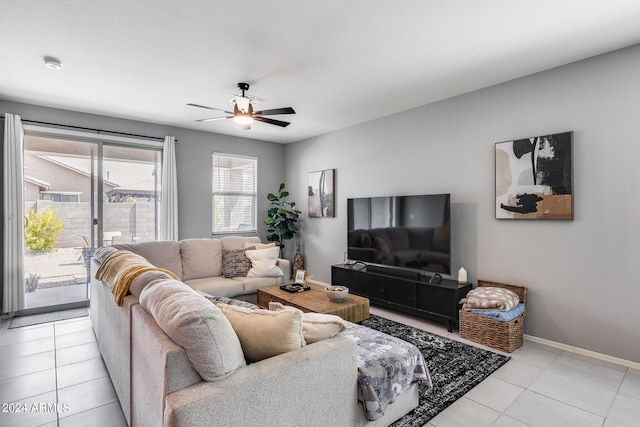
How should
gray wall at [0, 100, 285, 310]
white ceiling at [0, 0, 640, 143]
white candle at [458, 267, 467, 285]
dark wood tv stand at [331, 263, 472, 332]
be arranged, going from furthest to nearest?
gray wall at [0, 100, 285, 310], white candle at [458, 267, 467, 285], dark wood tv stand at [331, 263, 472, 332], white ceiling at [0, 0, 640, 143]

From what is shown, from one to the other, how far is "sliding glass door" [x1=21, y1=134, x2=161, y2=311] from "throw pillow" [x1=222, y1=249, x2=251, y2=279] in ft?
4.97

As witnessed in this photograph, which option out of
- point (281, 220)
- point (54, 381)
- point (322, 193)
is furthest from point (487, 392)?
point (281, 220)

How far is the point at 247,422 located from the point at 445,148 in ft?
11.8

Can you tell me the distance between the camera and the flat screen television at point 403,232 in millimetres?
3678

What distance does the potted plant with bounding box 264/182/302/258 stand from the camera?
589 cm

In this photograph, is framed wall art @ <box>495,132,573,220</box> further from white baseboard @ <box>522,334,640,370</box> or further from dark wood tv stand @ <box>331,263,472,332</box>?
white baseboard @ <box>522,334,640,370</box>

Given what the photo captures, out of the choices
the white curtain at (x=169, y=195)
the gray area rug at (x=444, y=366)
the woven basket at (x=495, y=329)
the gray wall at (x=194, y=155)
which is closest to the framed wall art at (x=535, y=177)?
the woven basket at (x=495, y=329)

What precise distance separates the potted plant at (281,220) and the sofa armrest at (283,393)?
4.31m

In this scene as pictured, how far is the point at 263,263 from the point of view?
14.1 ft

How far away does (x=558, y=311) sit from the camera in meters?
3.05

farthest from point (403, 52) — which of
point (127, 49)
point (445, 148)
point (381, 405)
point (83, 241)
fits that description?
point (83, 241)

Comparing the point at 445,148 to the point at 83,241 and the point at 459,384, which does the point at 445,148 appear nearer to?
the point at 459,384

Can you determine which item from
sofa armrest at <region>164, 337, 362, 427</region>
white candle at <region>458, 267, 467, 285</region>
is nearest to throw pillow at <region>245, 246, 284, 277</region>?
white candle at <region>458, 267, 467, 285</region>

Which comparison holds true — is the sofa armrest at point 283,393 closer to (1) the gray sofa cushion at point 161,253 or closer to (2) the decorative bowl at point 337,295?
(2) the decorative bowl at point 337,295
